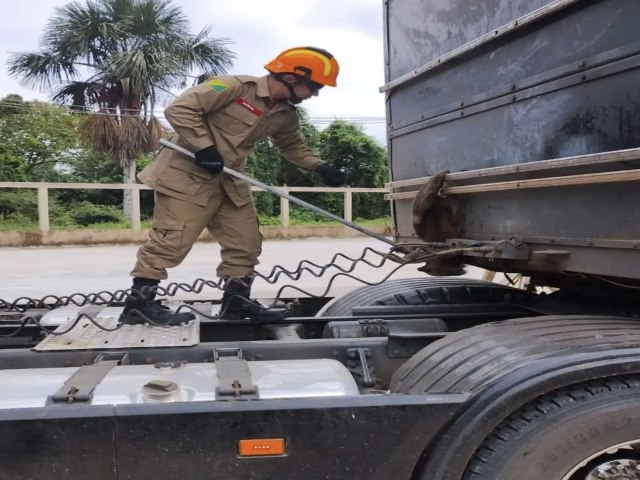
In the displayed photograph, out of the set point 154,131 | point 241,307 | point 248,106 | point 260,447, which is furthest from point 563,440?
point 154,131

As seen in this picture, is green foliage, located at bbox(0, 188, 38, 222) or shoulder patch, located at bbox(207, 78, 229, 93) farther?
green foliage, located at bbox(0, 188, 38, 222)

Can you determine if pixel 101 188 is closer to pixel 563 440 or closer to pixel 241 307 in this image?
pixel 241 307

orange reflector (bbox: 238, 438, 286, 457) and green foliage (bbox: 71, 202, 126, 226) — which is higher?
green foliage (bbox: 71, 202, 126, 226)

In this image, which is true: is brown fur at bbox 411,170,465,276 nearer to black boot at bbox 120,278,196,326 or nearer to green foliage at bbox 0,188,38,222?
black boot at bbox 120,278,196,326

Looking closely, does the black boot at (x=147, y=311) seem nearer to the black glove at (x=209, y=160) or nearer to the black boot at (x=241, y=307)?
the black boot at (x=241, y=307)

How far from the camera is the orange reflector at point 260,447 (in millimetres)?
2164

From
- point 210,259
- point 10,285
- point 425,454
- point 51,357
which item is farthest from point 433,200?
point 210,259

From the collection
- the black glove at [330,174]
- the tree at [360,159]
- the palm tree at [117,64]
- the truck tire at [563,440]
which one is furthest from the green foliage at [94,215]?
the truck tire at [563,440]

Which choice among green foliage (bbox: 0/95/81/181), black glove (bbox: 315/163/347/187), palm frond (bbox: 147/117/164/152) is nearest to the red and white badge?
black glove (bbox: 315/163/347/187)

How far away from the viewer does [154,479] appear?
216 centimetres

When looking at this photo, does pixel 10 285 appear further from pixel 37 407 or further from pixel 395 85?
pixel 37 407

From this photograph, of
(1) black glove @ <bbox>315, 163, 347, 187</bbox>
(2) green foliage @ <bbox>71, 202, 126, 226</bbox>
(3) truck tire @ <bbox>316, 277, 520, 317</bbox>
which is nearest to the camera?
(3) truck tire @ <bbox>316, 277, 520, 317</bbox>

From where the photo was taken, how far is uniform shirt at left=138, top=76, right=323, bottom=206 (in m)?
3.63

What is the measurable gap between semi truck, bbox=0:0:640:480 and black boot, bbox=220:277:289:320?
83 mm
